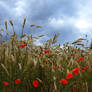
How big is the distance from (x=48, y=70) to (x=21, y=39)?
0.89 metres

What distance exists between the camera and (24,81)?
2207mm

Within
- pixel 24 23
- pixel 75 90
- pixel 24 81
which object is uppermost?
pixel 24 23

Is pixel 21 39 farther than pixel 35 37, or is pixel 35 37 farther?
pixel 35 37

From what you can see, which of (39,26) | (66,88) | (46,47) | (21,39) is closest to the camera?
(66,88)

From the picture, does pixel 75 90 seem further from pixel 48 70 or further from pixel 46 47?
pixel 46 47

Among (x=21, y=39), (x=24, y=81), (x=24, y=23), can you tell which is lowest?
(x=24, y=81)

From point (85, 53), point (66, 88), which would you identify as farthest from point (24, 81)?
point (85, 53)

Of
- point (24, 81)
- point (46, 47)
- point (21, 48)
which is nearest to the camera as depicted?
point (24, 81)

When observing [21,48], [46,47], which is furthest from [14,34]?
[46,47]

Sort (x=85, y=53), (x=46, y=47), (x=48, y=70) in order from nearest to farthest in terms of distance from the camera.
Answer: (x=48, y=70)
(x=46, y=47)
(x=85, y=53)

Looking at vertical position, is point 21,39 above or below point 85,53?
above

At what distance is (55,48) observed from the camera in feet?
11.7

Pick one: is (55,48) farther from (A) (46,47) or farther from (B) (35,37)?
(B) (35,37)

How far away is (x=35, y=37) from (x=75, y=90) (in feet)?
4.63
